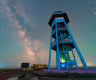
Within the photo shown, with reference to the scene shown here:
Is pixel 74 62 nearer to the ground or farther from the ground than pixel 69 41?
nearer to the ground

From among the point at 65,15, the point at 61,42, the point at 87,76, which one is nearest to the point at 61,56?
the point at 61,42

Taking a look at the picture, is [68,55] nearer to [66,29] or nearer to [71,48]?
[71,48]

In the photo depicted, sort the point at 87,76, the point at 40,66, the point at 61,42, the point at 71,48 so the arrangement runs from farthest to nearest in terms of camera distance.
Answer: the point at 40,66, the point at 71,48, the point at 61,42, the point at 87,76

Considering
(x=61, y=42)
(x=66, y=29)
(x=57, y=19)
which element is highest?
(x=57, y=19)

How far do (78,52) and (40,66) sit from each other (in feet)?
62.0

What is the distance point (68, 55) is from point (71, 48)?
12.4 feet

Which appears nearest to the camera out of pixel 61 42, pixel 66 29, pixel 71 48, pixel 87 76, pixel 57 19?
pixel 87 76

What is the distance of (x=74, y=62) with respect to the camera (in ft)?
59.3

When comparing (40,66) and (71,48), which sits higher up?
(71,48)

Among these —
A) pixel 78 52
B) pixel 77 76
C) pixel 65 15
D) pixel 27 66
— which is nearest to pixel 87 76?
pixel 77 76

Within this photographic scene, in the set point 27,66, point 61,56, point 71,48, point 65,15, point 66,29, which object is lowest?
point 27,66

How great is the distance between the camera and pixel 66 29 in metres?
21.2

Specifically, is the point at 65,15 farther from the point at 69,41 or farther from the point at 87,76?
the point at 87,76

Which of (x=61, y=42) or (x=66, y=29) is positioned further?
(x=66, y=29)
